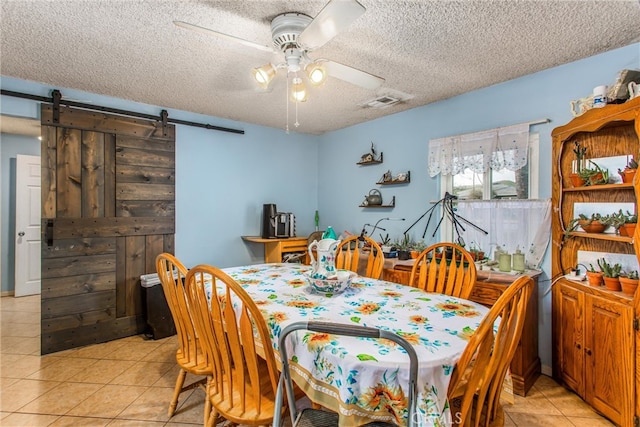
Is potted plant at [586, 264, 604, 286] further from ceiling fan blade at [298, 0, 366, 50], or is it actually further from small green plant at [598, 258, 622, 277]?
ceiling fan blade at [298, 0, 366, 50]

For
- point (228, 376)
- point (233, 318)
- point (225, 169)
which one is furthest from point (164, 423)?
point (225, 169)

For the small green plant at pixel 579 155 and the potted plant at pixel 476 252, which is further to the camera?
the potted plant at pixel 476 252

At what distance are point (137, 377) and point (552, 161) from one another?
3.56 metres

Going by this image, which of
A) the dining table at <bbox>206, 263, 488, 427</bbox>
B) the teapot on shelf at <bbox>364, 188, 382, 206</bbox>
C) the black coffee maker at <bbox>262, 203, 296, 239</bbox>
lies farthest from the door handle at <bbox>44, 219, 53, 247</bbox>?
the teapot on shelf at <bbox>364, 188, 382, 206</bbox>

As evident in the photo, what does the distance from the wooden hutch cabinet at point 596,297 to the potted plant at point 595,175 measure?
0.18 feet

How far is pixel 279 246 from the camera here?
3.95 m

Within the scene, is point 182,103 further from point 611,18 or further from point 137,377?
point 611,18

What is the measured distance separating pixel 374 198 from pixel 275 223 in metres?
1.29

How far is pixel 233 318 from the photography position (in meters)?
1.27

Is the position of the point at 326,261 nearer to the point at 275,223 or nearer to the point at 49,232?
the point at 275,223

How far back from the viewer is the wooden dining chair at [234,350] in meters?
1.21

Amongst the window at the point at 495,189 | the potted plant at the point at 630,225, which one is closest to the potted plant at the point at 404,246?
the window at the point at 495,189

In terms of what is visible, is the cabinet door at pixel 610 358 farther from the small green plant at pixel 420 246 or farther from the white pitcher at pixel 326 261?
the white pitcher at pixel 326 261

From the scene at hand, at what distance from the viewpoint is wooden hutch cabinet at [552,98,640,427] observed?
1728 mm
